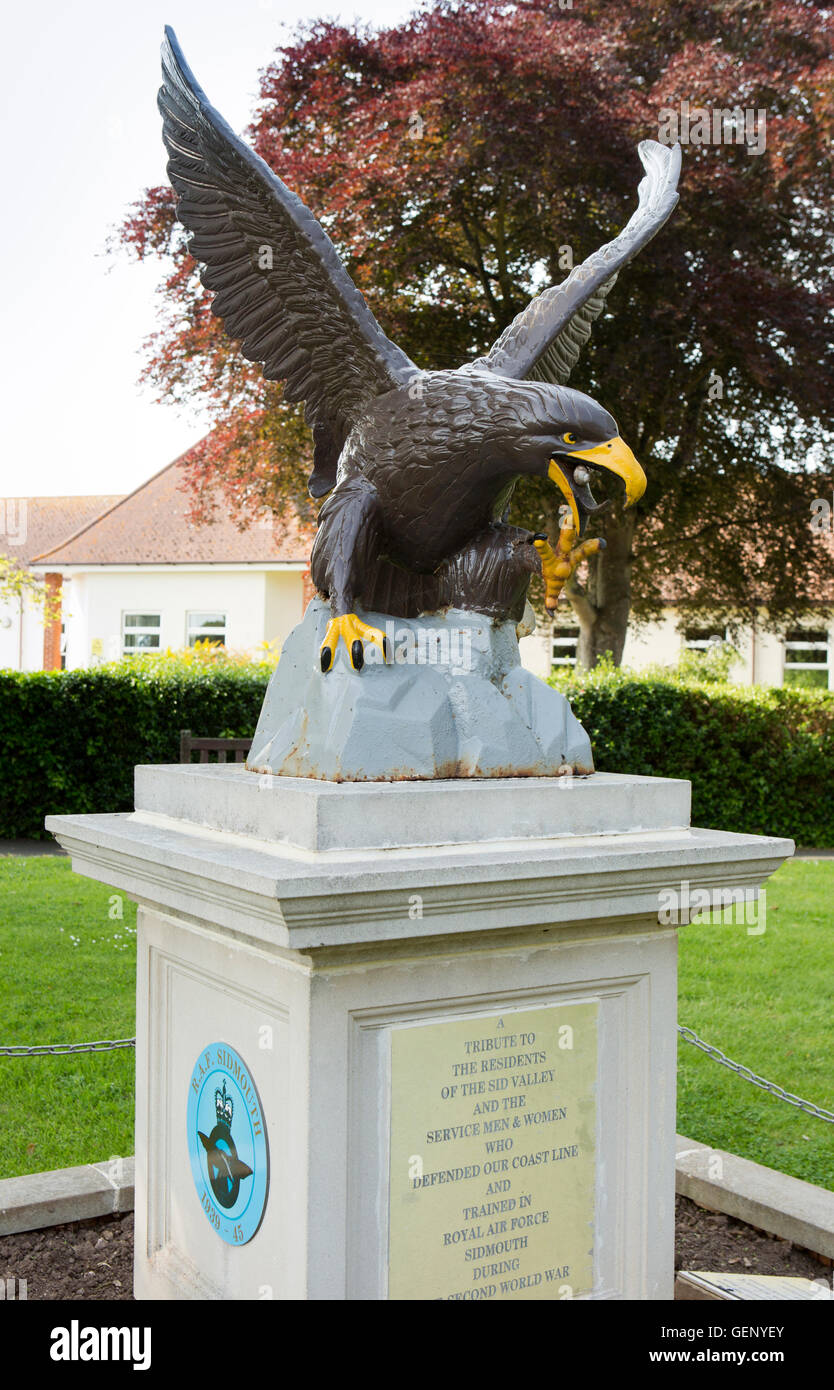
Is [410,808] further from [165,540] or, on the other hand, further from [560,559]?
[165,540]

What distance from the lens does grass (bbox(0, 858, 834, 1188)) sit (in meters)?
4.09

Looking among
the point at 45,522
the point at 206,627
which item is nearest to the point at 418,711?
the point at 206,627

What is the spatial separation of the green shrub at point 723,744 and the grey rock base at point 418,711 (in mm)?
7280

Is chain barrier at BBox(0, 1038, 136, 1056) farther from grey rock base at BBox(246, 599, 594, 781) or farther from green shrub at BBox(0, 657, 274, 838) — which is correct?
green shrub at BBox(0, 657, 274, 838)

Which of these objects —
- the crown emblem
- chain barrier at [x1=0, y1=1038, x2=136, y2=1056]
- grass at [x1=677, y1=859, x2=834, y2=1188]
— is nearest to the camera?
the crown emblem

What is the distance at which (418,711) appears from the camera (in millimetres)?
2518

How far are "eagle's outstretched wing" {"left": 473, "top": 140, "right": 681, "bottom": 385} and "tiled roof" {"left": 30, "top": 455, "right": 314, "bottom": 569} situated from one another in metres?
18.1

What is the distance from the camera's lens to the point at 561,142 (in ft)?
32.6

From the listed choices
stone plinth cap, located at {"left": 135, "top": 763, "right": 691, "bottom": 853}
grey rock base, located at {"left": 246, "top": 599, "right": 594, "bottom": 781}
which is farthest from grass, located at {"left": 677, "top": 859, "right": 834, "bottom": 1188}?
grey rock base, located at {"left": 246, "top": 599, "right": 594, "bottom": 781}

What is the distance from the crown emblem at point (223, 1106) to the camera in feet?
7.95

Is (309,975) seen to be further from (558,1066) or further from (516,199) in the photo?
(516,199)

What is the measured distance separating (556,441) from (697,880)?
1.05 metres

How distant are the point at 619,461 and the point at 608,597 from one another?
10.1 meters

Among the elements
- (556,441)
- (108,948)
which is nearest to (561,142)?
(108,948)
